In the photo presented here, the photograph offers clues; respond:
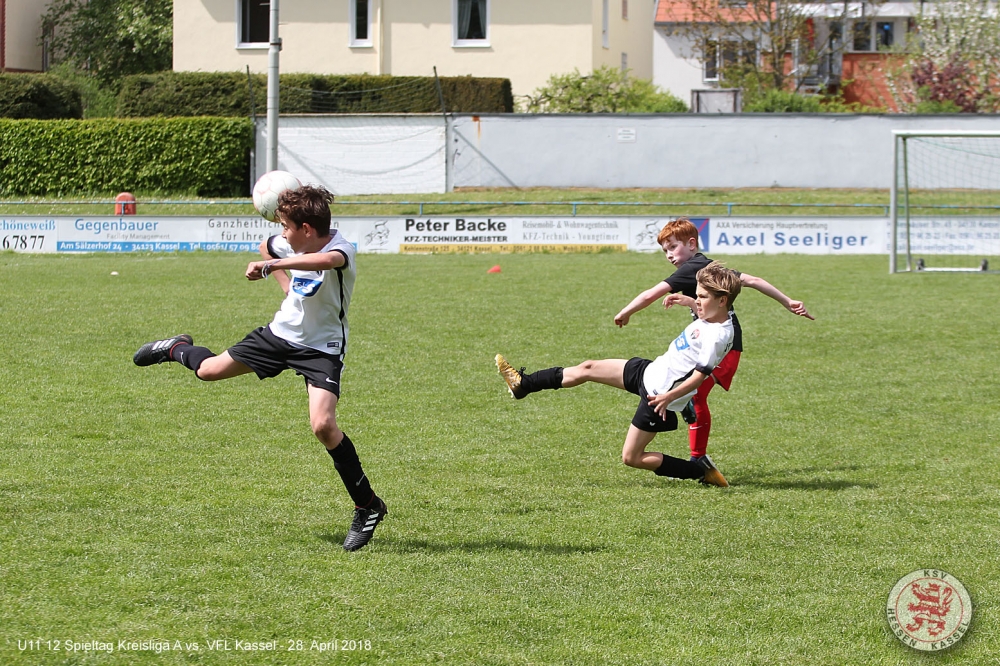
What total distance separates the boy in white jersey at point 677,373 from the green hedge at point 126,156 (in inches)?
1041

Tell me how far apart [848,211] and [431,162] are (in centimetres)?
1158

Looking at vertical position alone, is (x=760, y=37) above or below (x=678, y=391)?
above

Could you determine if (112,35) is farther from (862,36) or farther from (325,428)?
(325,428)

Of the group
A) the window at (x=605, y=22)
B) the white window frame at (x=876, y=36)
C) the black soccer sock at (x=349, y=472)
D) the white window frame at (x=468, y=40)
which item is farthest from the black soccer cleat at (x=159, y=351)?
the white window frame at (x=876, y=36)

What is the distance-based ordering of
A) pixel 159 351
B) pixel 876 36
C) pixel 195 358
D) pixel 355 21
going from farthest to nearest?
pixel 876 36 → pixel 355 21 → pixel 159 351 → pixel 195 358

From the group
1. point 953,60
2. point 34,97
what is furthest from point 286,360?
point 953,60

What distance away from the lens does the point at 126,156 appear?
105ft

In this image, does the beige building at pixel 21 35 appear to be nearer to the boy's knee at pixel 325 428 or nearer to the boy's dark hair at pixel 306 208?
the boy's dark hair at pixel 306 208

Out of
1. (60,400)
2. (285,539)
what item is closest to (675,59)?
(60,400)

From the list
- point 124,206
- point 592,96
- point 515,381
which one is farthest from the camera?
point 592,96

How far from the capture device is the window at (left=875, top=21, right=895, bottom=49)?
5081cm

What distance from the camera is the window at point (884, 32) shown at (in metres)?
50.8

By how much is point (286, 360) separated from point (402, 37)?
32301 millimetres

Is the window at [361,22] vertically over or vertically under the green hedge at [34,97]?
over
